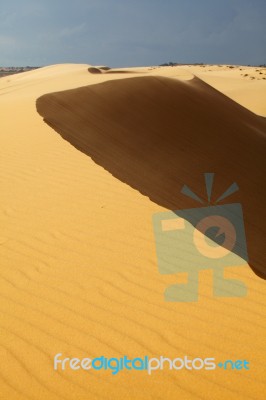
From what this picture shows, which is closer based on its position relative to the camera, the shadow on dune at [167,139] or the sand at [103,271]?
the sand at [103,271]

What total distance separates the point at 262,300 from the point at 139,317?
102 cm

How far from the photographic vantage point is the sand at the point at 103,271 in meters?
2.28

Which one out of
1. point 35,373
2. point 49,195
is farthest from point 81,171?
point 35,373

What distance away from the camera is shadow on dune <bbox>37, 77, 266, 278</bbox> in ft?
17.5

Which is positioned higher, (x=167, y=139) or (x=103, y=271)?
(x=167, y=139)

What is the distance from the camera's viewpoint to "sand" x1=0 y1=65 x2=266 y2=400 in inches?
89.7

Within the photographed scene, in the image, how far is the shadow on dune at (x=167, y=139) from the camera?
5327mm

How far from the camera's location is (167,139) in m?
7.33

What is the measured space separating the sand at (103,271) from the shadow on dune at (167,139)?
4cm

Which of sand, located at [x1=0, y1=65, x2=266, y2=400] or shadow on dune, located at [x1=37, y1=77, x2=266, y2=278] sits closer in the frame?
sand, located at [x1=0, y1=65, x2=266, y2=400]

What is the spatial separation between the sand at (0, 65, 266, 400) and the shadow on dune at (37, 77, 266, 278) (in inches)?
1.6

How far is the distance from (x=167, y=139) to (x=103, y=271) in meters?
4.66

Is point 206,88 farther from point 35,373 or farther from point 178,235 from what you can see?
point 35,373

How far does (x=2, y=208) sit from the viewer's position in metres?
4.04
